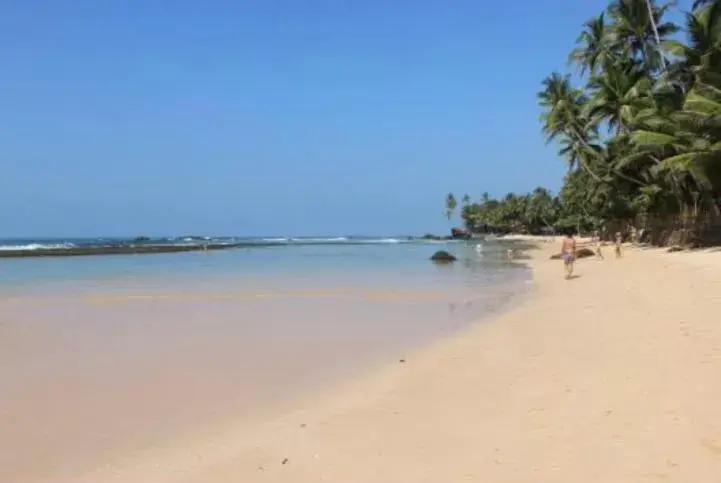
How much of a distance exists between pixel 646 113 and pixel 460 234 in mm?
106484

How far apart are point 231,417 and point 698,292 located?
1101cm

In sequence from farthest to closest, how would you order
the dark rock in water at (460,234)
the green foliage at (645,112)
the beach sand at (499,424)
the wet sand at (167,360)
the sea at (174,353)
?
1. the dark rock in water at (460,234)
2. the green foliage at (645,112)
3. the sea at (174,353)
4. the wet sand at (167,360)
5. the beach sand at (499,424)

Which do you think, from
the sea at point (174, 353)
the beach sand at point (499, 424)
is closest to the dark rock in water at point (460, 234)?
the sea at point (174, 353)

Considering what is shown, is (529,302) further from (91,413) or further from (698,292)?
(91,413)

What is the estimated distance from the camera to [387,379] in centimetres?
706

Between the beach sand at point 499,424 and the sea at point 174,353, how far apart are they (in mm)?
560

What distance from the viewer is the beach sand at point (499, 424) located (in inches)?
166

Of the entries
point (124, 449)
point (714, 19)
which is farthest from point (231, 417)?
point (714, 19)

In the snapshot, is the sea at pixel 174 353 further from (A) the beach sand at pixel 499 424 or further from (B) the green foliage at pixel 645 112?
(B) the green foliage at pixel 645 112

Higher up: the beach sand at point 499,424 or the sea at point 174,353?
the beach sand at point 499,424

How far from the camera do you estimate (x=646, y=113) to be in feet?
101

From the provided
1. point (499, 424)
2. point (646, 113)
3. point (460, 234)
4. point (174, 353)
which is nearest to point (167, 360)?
point (174, 353)

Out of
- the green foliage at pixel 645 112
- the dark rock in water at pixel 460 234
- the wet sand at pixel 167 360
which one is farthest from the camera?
the dark rock in water at pixel 460 234

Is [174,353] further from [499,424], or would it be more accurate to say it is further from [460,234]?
[460,234]
